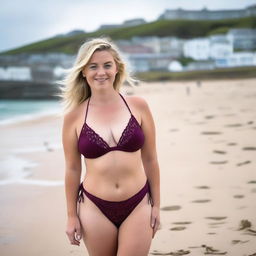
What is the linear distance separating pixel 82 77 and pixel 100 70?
21 centimetres

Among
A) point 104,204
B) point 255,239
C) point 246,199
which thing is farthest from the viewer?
point 246,199

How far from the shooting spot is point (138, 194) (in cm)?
254

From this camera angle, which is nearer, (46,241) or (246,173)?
(46,241)

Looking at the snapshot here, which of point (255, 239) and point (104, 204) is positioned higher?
point (104, 204)

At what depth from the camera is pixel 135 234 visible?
2.47m

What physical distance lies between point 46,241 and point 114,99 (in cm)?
220

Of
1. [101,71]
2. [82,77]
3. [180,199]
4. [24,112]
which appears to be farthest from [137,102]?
[24,112]

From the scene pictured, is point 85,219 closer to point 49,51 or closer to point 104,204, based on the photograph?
point 104,204

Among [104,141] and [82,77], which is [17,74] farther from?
[104,141]

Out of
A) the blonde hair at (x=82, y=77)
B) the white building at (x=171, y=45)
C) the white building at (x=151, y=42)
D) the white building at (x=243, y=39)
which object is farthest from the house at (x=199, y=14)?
the blonde hair at (x=82, y=77)

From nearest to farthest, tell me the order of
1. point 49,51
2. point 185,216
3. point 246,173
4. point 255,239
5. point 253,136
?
point 255,239
point 185,216
point 246,173
point 253,136
point 49,51

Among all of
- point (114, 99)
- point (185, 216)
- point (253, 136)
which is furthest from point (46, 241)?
point (253, 136)

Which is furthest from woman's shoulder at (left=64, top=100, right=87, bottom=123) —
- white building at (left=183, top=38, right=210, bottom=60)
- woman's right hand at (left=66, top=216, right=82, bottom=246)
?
white building at (left=183, top=38, right=210, bottom=60)

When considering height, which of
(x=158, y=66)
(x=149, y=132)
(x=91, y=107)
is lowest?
(x=158, y=66)
